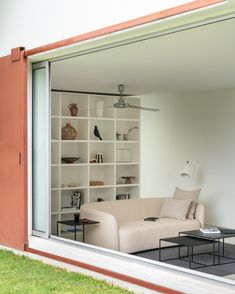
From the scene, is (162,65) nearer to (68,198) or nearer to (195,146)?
(195,146)

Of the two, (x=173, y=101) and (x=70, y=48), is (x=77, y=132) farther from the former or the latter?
(x=70, y=48)

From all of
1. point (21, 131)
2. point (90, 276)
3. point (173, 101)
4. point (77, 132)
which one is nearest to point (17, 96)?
point (21, 131)

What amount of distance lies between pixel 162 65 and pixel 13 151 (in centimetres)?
213

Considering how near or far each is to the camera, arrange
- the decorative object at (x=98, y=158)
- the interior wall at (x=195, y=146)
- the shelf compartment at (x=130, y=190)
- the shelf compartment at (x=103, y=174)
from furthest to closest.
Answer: the shelf compartment at (x=130, y=190)
the shelf compartment at (x=103, y=174)
the decorative object at (x=98, y=158)
the interior wall at (x=195, y=146)

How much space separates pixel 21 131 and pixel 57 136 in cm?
270

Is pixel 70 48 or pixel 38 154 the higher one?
pixel 70 48

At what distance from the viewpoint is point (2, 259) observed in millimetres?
6047

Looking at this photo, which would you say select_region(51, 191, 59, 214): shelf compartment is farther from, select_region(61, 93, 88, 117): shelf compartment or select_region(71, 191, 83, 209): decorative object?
select_region(61, 93, 88, 117): shelf compartment

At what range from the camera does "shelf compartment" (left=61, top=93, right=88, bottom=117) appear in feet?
30.9

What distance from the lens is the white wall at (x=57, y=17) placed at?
4.77 meters

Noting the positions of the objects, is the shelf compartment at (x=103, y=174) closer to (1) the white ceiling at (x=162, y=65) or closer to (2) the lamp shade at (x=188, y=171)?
(2) the lamp shade at (x=188, y=171)

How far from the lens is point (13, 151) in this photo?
6555mm

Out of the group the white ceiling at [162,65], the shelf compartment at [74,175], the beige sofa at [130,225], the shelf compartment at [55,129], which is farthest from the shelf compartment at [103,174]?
the beige sofa at [130,225]

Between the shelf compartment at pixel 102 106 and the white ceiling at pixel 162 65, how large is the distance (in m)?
0.41
